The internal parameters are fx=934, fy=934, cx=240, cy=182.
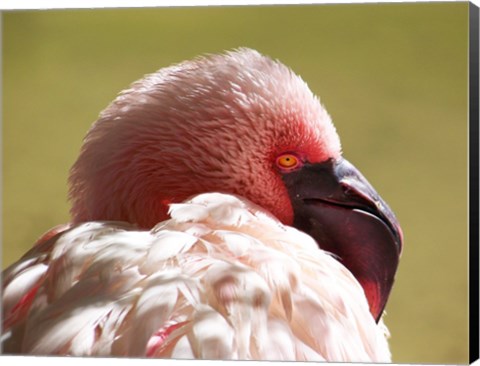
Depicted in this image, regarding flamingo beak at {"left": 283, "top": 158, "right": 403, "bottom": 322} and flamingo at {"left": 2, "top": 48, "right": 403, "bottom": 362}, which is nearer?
flamingo at {"left": 2, "top": 48, "right": 403, "bottom": 362}

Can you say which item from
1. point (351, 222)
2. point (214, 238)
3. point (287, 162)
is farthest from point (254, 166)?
point (214, 238)

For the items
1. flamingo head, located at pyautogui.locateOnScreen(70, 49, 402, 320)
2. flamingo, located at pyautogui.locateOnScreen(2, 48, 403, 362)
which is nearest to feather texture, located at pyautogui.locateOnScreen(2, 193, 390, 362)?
flamingo, located at pyautogui.locateOnScreen(2, 48, 403, 362)

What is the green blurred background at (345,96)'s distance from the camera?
260cm

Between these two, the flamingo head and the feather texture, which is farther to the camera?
the flamingo head

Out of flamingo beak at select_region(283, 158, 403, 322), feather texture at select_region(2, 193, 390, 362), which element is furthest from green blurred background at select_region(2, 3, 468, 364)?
feather texture at select_region(2, 193, 390, 362)

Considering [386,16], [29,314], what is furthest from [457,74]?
[29,314]

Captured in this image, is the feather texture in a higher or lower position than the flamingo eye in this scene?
lower

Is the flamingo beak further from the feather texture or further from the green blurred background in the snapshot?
the feather texture

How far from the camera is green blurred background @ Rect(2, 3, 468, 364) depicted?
2.60 metres

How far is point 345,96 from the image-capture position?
269 cm

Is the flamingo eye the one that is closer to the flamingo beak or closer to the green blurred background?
the flamingo beak

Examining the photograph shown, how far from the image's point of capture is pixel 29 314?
2.33 m

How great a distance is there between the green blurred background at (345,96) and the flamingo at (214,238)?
0.24 ft

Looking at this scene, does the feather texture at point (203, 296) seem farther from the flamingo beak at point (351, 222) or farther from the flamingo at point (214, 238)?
the flamingo beak at point (351, 222)
